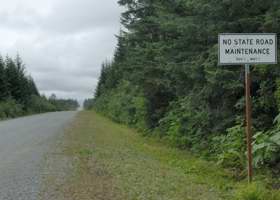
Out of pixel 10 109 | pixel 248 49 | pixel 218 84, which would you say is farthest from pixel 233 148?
pixel 10 109

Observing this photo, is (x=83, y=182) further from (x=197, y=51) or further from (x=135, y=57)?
(x=135, y=57)

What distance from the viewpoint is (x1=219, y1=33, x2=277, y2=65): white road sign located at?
7.53 metres

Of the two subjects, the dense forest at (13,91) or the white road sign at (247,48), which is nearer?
the white road sign at (247,48)

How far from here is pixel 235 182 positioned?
8.69 meters

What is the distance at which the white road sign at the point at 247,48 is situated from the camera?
296 inches

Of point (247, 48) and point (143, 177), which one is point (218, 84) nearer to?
point (143, 177)

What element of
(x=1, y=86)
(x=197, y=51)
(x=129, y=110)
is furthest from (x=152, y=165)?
(x=1, y=86)

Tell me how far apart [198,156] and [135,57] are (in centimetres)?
981

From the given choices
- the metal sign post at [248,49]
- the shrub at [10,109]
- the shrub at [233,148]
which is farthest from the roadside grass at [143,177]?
the shrub at [10,109]

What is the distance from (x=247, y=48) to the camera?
7559mm

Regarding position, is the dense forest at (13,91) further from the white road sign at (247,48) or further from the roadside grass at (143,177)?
the white road sign at (247,48)

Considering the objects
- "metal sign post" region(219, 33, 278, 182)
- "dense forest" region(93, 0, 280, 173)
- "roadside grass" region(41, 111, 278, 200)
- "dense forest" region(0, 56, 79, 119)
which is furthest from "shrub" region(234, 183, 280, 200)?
"dense forest" region(0, 56, 79, 119)

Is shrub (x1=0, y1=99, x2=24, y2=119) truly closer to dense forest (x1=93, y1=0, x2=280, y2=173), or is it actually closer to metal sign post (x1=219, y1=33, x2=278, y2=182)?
dense forest (x1=93, y1=0, x2=280, y2=173)

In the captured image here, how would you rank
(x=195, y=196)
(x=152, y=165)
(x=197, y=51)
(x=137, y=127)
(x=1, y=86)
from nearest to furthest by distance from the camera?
(x=195, y=196) → (x=152, y=165) → (x=197, y=51) → (x=137, y=127) → (x=1, y=86)
